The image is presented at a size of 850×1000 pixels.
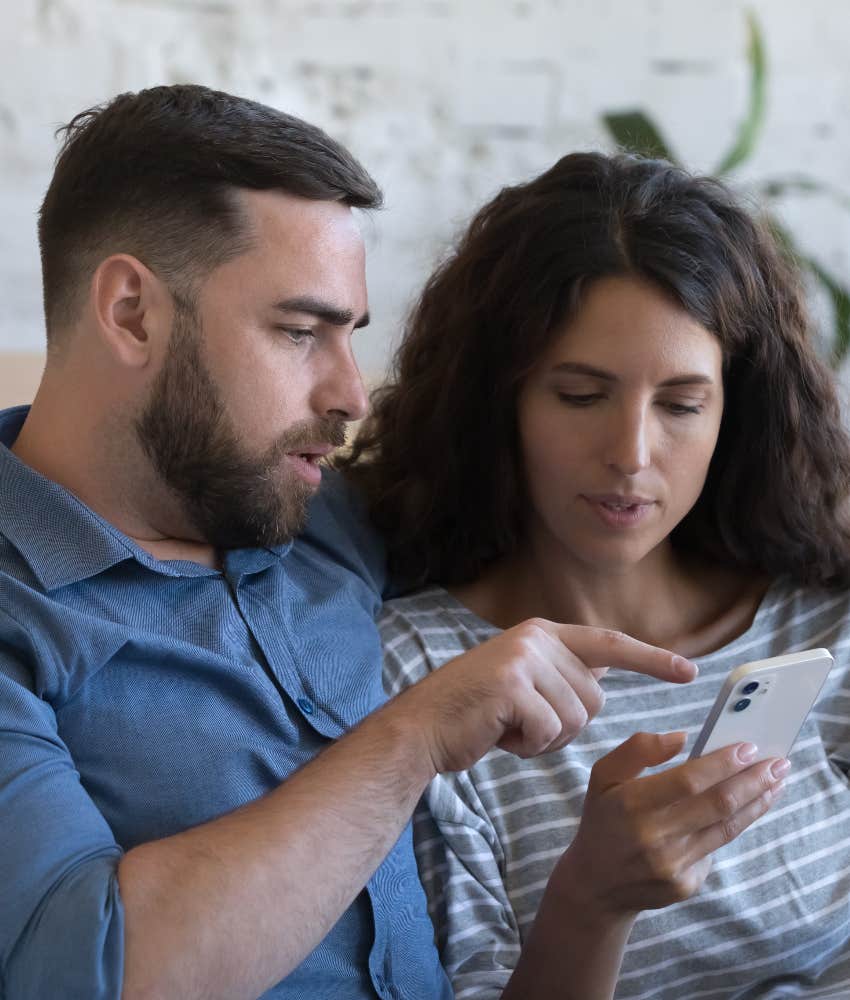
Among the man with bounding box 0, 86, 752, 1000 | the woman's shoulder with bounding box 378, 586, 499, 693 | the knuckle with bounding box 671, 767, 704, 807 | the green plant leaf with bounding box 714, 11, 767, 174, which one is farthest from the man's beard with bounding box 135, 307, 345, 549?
the green plant leaf with bounding box 714, 11, 767, 174

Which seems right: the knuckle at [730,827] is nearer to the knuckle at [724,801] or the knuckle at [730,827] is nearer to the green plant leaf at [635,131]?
the knuckle at [724,801]

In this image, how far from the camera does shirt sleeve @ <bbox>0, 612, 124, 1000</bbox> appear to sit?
824 mm

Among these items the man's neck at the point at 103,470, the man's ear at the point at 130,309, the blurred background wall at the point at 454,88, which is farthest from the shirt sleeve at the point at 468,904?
the blurred background wall at the point at 454,88

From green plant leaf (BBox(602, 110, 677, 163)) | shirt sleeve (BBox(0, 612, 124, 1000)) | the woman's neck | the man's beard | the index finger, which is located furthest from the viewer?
green plant leaf (BBox(602, 110, 677, 163))

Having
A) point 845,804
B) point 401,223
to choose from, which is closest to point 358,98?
point 401,223

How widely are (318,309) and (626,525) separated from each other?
364 millimetres

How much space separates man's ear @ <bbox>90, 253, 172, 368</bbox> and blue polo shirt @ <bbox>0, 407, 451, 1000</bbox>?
0.14 metres

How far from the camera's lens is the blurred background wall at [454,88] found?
7.37ft

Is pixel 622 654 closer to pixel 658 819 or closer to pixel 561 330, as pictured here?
pixel 658 819

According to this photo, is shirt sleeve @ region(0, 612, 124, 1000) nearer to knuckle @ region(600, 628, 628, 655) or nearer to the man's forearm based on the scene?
the man's forearm

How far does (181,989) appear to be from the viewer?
0.85m

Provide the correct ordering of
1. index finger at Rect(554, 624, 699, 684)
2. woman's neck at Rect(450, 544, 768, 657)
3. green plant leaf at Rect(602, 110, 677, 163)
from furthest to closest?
green plant leaf at Rect(602, 110, 677, 163) < woman's neck at Rect(450, 544, 768, 657) < index finger at Rect(554, 624, 699, 684)

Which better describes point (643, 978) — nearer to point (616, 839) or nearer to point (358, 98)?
point (616, 839)

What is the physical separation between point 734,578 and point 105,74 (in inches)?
57.5
